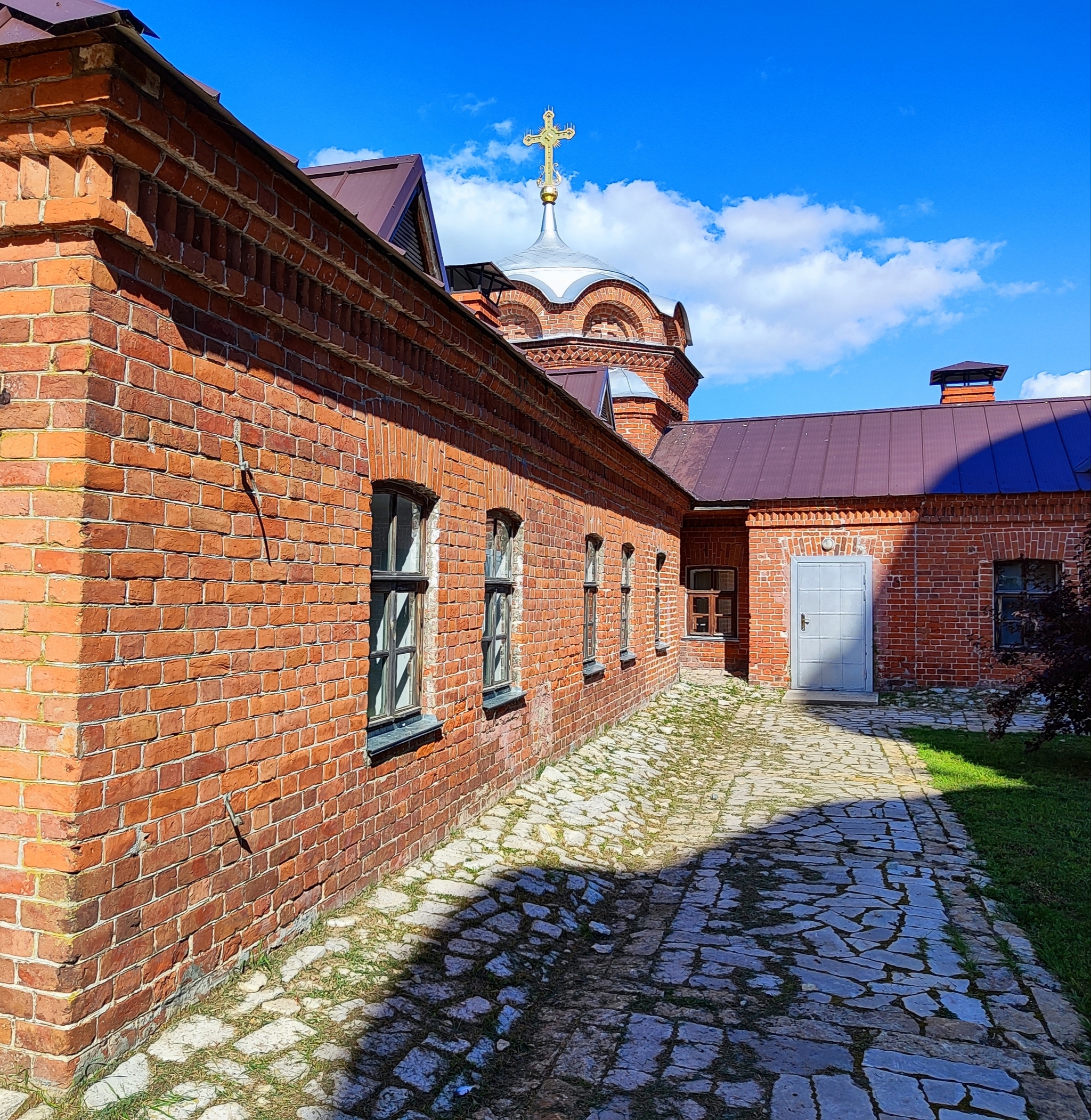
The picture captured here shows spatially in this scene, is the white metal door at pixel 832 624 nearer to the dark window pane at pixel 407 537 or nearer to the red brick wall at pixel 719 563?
the red brick wall at pixel 719 563

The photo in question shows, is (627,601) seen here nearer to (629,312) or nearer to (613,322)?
(629,312)

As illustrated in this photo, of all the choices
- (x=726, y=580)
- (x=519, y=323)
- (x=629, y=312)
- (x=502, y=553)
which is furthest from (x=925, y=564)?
(x=519, y=323)

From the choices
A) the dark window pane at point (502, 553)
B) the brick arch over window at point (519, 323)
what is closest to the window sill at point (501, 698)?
the dark window pane at point (502, 553)

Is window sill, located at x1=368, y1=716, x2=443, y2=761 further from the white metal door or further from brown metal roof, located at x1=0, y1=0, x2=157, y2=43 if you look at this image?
the white metal door

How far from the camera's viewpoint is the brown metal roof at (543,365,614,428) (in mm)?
12281

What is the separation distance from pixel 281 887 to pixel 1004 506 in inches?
533

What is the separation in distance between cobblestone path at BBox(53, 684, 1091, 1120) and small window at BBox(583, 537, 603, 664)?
2979 mm

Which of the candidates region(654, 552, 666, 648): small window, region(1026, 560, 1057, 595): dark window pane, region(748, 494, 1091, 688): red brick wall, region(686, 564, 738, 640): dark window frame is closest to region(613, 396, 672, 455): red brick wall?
region(686, 564, 738, 640): dark window frame

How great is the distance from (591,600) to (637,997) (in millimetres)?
5876

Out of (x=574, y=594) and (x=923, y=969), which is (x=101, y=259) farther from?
(x=574, y=594)

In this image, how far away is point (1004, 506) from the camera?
555 inches

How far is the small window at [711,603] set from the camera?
1648cm

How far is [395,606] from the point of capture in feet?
16.9

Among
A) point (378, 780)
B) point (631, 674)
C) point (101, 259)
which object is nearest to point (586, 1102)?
point (378, 780)
